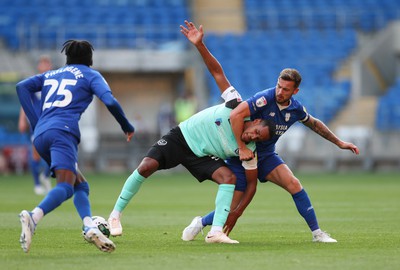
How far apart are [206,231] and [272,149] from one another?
213 cm

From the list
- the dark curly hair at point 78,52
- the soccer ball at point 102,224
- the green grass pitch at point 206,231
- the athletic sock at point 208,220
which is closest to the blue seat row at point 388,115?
the green grass pitch at point 206,231

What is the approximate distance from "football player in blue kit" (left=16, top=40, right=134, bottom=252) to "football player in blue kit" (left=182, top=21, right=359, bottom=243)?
1.40m

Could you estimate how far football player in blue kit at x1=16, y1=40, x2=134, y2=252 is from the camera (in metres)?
8.99

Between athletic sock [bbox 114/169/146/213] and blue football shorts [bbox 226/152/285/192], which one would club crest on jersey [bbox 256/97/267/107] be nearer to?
blue football shorts [bbox 226/152/285/192]

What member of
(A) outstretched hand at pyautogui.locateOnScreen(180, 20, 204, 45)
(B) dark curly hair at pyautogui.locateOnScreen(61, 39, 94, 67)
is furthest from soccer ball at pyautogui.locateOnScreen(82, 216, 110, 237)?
(A) outstretched hand at pyautogui.locateOnScreen(180, 20, 204, 45)

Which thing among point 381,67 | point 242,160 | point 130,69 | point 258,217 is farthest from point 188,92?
point 242,160

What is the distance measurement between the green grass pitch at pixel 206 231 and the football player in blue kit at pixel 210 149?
39cm

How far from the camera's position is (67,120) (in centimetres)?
921

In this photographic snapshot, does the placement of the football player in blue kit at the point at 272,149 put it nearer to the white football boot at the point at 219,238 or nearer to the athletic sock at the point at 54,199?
the white football boot at the point at 219,238

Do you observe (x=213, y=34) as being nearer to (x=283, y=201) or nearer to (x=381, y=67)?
(x=381, y=67)

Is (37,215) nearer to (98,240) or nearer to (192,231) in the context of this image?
(98,240)

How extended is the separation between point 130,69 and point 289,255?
77.8 feet

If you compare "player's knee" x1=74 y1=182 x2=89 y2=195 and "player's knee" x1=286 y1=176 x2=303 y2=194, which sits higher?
"player's knee" x1=74 y1=182 x2=89 y2=195

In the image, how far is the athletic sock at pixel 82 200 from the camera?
926 cm
